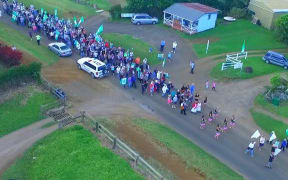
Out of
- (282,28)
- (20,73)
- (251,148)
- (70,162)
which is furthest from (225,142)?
(282,28)

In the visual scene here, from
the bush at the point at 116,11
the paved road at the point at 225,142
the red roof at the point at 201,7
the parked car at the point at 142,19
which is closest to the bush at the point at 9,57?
the paved road at the point at 225,142

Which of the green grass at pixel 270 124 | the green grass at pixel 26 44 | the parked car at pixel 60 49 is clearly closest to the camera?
the green grass at pixel 270 124

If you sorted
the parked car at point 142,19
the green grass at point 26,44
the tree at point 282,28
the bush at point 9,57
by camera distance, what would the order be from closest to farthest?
the bush at point 9,57 < the green grass at point 26,44 < the tree at point 282,28 < the parked car at point 142,19

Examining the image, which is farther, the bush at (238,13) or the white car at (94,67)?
the bush at (238,13)

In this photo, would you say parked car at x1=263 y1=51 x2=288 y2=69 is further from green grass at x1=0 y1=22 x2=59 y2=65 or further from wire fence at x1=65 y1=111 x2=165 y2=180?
green grass at x1=0 y1=22 x2=59 y2=65

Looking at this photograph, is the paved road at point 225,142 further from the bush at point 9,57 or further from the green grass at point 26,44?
the bush at point 9,57

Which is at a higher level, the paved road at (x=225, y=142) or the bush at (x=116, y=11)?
the bush at (x=116, y=11)

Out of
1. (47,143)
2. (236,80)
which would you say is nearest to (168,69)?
(236,80)
